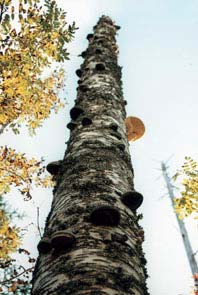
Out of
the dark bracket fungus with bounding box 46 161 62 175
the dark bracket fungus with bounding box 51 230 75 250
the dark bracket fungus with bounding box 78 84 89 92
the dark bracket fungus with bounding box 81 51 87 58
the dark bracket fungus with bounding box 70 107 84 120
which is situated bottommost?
the dark bracket fungus with bounding box 51 230 75 250

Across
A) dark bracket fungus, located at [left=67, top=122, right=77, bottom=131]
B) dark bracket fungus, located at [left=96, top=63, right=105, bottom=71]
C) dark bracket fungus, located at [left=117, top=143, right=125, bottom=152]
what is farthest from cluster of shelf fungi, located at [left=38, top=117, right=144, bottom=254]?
dark bracket fungus, located at [left=96, top=63, right=105, bottom=71]

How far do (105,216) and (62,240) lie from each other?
11.6 inches

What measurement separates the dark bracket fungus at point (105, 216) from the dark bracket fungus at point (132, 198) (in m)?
0.34

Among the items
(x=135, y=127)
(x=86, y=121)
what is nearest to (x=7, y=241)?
(x=135, y=127)

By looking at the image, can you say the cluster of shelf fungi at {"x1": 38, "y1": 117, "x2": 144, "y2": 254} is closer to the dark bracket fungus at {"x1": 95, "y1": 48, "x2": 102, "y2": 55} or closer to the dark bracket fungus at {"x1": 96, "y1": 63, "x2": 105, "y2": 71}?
the dark bracket fungus at {"x1": 96, "y1": 63, "x2": 105, "y2": 71}

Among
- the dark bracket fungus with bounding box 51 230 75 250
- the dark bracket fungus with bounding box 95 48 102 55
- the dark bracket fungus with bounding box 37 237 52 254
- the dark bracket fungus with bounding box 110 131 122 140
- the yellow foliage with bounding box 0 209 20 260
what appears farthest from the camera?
the yellow foliage with bounding box 0 209 20 260

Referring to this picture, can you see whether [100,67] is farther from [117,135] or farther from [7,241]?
[7,241]

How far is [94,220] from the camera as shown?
2020 mm

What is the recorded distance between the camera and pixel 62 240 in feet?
6.06

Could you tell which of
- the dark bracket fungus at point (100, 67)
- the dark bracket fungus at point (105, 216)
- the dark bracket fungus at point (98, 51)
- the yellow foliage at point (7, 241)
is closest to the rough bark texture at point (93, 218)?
the dark bracket fungus at point (105, 216)

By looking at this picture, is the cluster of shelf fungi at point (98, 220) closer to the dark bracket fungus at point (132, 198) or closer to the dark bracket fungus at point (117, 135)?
the dark bracket fungus at point (132, 198)

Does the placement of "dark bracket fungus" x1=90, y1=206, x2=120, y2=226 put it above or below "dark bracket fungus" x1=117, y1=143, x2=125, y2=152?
below

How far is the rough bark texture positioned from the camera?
167 centimetres

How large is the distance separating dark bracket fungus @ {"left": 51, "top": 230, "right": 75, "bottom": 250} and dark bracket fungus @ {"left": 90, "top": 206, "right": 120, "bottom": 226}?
197 mm
